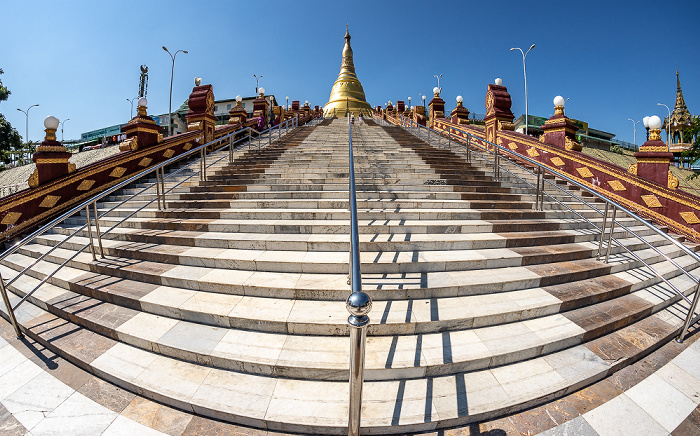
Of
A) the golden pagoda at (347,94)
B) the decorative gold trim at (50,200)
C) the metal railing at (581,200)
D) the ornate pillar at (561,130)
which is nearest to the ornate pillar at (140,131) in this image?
the decorative gold trim at (50,200)

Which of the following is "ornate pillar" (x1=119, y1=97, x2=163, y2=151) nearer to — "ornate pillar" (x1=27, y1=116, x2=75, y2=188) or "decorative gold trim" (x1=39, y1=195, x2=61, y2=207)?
"ornate pillar" (x1=27, y1=116, x2=75, y2=188)

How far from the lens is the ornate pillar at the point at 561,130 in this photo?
8.58 m

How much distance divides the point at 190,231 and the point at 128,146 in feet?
18.8

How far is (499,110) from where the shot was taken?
36.5ft

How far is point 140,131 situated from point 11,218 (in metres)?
3.88

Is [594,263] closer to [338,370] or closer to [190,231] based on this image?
[338,370]

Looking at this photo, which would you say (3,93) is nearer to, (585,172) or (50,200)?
(50,200)

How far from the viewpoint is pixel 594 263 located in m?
4.33

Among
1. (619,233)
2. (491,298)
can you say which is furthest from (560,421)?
(619,233)

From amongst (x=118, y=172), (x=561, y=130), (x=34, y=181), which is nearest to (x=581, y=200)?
(x=561, y=130)

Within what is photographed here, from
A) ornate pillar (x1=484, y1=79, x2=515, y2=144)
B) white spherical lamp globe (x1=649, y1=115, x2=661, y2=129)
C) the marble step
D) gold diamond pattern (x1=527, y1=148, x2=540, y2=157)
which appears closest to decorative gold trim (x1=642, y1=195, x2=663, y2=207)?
white spherical lamp globe (x1=649, y1=115, x2=661, y2=129)

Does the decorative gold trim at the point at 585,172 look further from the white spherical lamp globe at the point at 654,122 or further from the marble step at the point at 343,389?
the marble step at the point at 343,389

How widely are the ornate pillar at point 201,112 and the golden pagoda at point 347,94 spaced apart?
28.5m

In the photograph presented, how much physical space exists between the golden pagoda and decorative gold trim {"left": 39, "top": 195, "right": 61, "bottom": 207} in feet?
112
